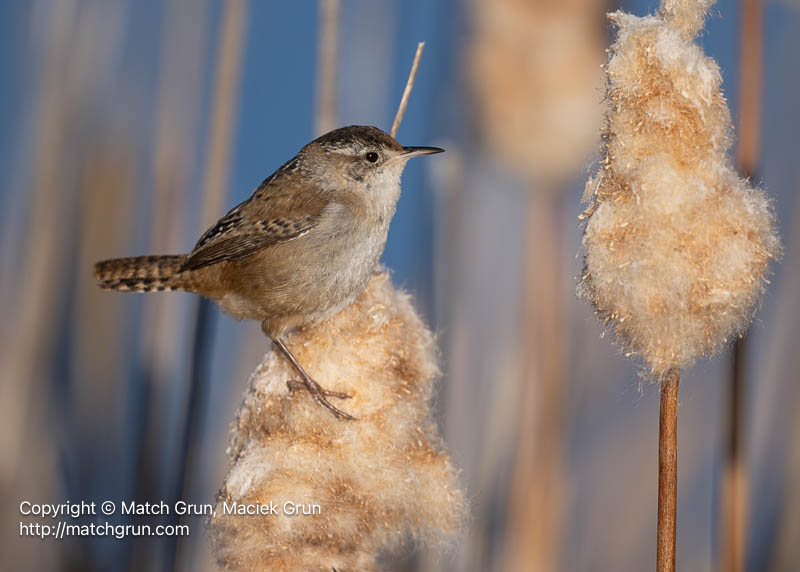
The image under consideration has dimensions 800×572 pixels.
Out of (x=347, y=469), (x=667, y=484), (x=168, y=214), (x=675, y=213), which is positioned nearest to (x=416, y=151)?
(x=168, y=214)

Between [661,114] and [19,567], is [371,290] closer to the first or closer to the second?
[661,114]

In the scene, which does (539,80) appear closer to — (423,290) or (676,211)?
(423,290)

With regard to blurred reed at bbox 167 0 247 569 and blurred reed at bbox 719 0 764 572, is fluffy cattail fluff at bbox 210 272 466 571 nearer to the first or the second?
blurred reed at bbox 167 0 247 569

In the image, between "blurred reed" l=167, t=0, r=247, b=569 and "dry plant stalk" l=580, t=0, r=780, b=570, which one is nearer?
"dry plant stalk" l=580, t=0, r=780, b=570

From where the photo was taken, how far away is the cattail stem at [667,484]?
1.15 metres

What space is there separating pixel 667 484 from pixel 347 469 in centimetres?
69

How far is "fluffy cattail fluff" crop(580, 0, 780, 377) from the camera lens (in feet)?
4.04

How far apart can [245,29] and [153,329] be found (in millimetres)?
913

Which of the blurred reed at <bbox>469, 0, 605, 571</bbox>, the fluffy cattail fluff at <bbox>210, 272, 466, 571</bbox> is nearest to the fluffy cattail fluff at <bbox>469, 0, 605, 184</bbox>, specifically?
the blurred reed at <bbox>469, 0, 605, 571</bbox>

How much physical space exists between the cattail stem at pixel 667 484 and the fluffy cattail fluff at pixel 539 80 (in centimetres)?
122

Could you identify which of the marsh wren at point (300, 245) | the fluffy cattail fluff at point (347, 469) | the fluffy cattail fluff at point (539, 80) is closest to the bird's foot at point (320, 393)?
the fluffy cattail fluff at point (347, 469)

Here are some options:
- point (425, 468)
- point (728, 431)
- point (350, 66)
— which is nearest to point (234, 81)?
point (350, 66)

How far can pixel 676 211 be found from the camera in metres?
1.25

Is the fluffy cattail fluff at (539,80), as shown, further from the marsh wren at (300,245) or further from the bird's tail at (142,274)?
the bird's tail at (142,274)
